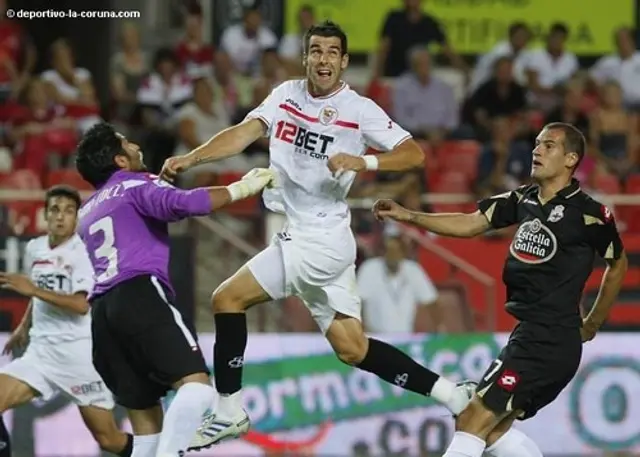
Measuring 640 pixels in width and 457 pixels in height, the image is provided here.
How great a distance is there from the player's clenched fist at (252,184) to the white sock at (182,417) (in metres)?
0.99

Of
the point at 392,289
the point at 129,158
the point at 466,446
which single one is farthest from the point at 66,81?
the point at 466,446

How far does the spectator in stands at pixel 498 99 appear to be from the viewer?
16.0 m

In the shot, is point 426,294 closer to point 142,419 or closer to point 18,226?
point 18,226

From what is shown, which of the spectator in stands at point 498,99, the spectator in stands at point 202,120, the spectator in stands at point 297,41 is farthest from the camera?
the spectator in stands at point 297,41

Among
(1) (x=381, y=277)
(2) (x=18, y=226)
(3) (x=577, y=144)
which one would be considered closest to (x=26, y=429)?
(2) (x=18, y=226)

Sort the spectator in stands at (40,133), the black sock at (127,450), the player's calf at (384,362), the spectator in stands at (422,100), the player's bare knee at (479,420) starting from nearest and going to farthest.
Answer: the player's bare knee at (479,420), the player's calf at (384,362), the black sock at (127,450), the spectator in stands at (40,133), the spectator in stands at (422,100)

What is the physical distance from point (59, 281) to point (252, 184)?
2.49 meters

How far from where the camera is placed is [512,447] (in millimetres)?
8703

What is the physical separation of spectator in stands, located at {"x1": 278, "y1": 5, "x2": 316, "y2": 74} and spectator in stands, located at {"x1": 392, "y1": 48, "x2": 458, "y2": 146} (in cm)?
106

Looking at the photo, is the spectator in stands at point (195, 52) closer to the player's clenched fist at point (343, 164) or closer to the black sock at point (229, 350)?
the black sock at point (229, 350)

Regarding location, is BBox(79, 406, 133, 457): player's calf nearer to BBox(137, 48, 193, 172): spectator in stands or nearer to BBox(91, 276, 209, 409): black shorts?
BBox(91, 276, 209, 409): black shorts

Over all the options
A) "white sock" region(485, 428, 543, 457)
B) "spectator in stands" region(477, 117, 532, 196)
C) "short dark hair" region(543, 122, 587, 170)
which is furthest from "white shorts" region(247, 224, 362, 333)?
"spectator in stands" region(477, 117, 532, 196)

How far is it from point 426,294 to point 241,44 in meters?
4.42

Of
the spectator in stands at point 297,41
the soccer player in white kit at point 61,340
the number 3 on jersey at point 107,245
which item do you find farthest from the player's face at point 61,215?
the spectator in stands at point 297,41
